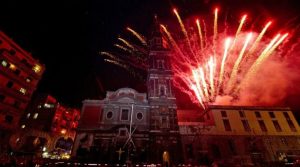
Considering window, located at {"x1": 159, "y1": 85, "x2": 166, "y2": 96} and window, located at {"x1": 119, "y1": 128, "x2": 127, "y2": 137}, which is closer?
window, located at {"x1": 119, "y1": 128, "x2": 127, "y2": 137}

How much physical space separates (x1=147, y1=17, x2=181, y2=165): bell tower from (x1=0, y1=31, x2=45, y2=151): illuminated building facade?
26.8m

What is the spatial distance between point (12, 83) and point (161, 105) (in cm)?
3005

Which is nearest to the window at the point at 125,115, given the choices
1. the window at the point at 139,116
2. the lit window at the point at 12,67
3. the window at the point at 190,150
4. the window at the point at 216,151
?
the window at the point at 139,116

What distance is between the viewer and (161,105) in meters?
31.7

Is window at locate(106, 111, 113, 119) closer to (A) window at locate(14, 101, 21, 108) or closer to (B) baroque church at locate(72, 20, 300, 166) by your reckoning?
(B) baroque church at locate(72, 20, 300, 166)

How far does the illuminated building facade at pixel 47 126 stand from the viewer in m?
43.3

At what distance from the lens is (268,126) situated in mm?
34344

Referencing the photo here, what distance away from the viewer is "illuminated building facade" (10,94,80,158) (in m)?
43.3

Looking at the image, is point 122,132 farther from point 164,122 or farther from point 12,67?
point 12,67

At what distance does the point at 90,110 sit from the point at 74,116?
44431mm

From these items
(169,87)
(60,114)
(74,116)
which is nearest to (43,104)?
(60,114)

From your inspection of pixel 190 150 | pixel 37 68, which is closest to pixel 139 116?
pixel 190 150

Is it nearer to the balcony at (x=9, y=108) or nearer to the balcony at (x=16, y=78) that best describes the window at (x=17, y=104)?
the balcony at (x=9, y=108)

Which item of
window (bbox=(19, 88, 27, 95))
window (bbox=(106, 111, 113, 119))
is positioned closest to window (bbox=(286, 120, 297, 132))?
window (bbox=(106, 111, 113, 119))
